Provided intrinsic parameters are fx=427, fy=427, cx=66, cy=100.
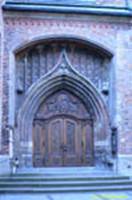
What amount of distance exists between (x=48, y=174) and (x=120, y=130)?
2.41m

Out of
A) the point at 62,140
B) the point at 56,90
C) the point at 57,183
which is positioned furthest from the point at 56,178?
the point at 56,90

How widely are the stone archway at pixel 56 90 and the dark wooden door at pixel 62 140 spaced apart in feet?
0.74

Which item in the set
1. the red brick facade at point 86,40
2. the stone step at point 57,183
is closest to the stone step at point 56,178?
the stone step at point 57,183

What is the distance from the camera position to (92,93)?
12383 millimetres

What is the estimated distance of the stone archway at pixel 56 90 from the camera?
1201 centimetres

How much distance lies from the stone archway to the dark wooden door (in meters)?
0.22

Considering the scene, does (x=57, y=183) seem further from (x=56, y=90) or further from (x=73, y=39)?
(x=73, y=39)

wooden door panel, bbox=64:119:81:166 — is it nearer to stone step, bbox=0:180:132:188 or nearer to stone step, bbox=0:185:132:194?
stone step, bbox=0:180:132:188

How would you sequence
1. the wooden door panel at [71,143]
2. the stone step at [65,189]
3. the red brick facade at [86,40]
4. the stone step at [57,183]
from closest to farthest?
the stone step at [65,189] < the stone step at [57,183] < the red brick facade at [86,40] < the wooden door panel at [71,143]

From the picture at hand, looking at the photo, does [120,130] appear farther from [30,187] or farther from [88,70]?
[30,187]

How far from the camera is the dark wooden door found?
12.2 meters

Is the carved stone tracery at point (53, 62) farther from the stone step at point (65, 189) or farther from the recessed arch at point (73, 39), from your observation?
the stone step at point (65, 189)

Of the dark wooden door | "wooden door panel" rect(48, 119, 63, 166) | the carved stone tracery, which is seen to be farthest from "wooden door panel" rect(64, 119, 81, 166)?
the carved stone tracery

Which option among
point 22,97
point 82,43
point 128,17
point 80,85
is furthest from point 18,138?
point 128,17
